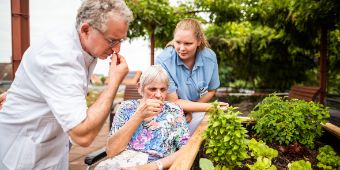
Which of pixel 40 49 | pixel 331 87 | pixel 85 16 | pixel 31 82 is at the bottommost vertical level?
pixel 331 87

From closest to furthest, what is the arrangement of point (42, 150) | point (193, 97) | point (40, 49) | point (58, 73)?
point (58, 73) < point (40, 49) < point (42, 150) < point (193, 97)

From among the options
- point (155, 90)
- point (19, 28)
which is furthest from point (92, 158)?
point (19, 28)

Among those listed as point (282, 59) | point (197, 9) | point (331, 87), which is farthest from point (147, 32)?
point (331, 87)

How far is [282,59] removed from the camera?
992 cm

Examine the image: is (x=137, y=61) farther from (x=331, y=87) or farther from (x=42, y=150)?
(x=42, y=150)

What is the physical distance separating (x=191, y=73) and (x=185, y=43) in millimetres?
252

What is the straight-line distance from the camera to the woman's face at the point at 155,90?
2.13 meters

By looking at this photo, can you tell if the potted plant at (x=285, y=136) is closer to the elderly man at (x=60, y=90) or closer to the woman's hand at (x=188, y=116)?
the woman's hand at (x=188, y=116)

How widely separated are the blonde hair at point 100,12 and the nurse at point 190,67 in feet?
3.28

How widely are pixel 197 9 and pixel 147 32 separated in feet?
3.95

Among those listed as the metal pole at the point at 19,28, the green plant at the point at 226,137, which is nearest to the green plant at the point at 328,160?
the green plant at the point at 226,137

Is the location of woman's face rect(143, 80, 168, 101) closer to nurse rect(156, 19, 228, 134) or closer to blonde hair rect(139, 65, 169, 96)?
blonde hair rect(139, 65, 169, 96)

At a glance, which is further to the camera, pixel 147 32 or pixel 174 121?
pixel 147 32

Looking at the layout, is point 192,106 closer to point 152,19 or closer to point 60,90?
point 60,90
